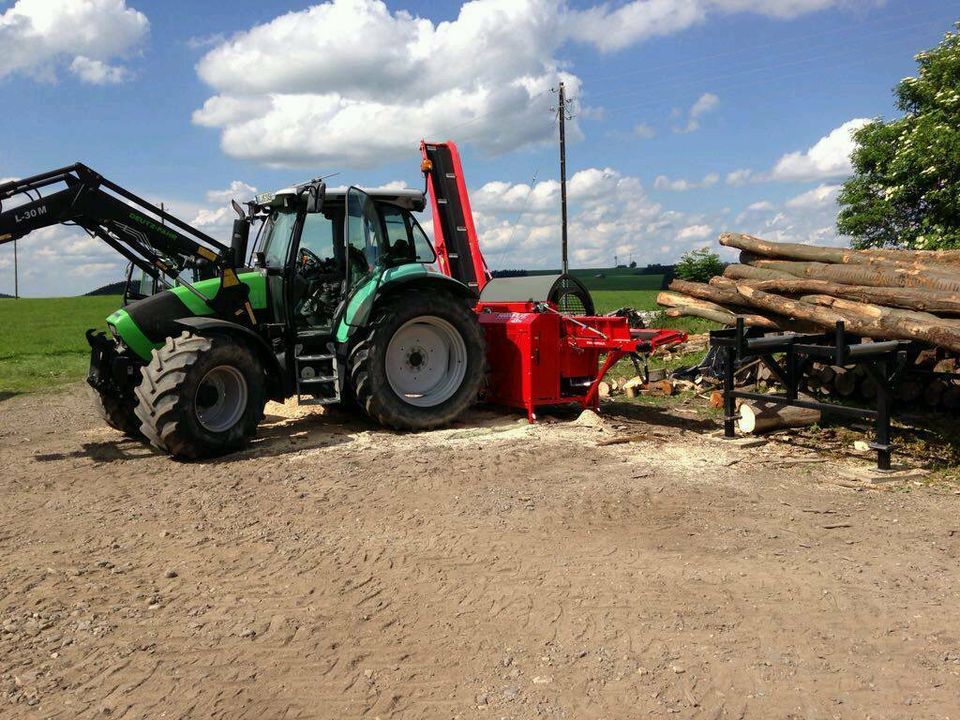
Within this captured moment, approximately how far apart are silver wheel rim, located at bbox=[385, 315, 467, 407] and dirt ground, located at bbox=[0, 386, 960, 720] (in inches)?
53.9

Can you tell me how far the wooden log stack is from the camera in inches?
304

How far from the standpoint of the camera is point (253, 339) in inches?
299

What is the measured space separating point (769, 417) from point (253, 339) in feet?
17.3

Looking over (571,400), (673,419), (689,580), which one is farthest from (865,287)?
(689,580)

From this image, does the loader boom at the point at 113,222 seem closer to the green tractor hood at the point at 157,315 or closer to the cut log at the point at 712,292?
the green tractor hood at the point at 157,315

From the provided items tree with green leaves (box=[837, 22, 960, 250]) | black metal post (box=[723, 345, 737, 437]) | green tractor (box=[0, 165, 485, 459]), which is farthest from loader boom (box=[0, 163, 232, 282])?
tree with green leaves (box=[837, 22, 960, 250])

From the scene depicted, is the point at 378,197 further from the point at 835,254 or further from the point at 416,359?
the point at 835,254

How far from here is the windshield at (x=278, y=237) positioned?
838 centimetres

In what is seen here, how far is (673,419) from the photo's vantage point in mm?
9766

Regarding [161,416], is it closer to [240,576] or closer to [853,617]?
[240,576]

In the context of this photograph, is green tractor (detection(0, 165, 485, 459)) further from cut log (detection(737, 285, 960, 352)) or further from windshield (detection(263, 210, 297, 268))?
cut log (detection(737, 285, 960, 352))

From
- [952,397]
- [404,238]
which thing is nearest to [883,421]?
[952,397]

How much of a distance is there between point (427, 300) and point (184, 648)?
5.12 m

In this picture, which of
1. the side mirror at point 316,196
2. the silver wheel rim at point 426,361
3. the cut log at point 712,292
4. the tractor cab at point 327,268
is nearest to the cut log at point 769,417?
the cut log at point 712,292
